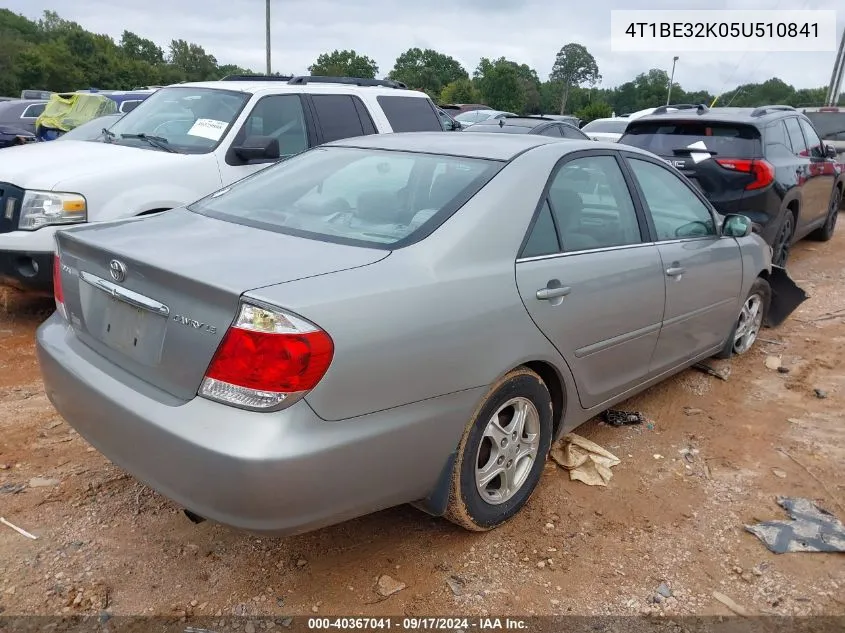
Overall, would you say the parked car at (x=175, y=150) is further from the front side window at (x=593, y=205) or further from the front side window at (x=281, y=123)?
the front side window at (x=593, y=205)

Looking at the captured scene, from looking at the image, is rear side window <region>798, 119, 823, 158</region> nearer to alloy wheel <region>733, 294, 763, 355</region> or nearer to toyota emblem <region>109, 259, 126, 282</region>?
alloy wheel <region>733, 294, 763, 355</region>

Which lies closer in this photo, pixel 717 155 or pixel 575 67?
pixel 717 155

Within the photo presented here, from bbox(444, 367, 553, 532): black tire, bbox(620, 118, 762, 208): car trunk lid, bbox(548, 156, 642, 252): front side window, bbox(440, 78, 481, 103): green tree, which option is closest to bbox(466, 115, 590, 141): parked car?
bbox(620, 118, 762, 208): car trunk lid

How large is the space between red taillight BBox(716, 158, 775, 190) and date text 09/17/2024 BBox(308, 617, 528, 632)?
219 inches

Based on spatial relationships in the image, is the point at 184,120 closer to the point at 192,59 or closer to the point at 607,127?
the point at 607,127

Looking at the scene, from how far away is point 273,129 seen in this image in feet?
19.7

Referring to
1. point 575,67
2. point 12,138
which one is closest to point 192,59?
point 575,67

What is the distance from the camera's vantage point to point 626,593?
104 inches

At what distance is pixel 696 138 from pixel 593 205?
4267 millimetres

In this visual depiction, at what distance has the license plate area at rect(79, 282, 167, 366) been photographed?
2346mm

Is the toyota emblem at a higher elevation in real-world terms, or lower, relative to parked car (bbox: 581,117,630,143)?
lower

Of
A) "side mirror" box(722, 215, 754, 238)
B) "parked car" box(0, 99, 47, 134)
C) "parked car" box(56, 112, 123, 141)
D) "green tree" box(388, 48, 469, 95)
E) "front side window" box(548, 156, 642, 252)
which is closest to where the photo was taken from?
"front side window" box(548, 156, 642, 252)

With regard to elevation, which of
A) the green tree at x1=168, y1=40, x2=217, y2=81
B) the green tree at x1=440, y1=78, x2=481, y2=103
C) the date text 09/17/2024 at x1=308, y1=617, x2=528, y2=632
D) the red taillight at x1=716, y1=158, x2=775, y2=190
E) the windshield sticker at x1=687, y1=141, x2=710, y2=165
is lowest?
the date text 09/17/2024 at x1=308, y1=617, x2=528, y2=632

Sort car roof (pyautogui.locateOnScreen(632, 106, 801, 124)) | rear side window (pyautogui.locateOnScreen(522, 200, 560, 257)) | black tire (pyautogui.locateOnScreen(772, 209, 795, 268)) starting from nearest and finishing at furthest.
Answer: rear side window (pyautogui.locateOnScreen(522, 200, 560, 257)) < car roof (pyautogui.locateOnScreen(632, 106, 801, 124)) < black tire (pyautogui.locateOnScreen(772, 209, 795, 268))
